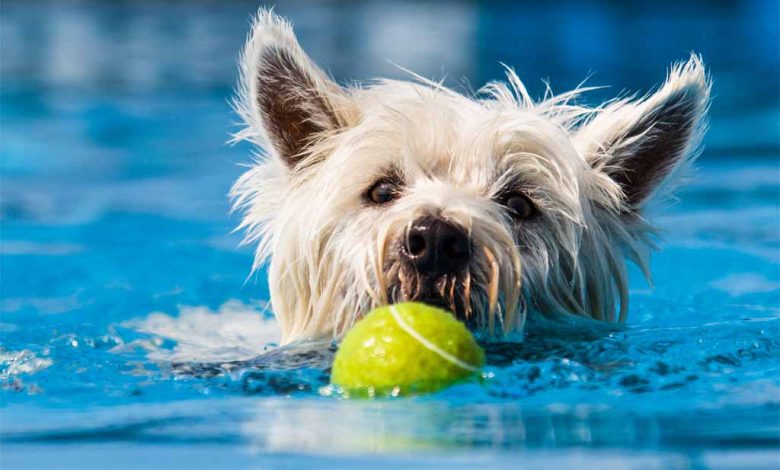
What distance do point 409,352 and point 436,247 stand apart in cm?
40

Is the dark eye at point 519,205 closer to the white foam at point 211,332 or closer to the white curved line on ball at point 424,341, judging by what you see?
the white curved line on ball at point 424,341

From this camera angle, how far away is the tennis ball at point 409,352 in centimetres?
397

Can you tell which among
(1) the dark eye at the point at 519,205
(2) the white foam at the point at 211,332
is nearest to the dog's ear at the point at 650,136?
(1) the dark eye at the point at 519,205

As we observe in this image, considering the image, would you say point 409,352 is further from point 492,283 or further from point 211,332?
point 211,332

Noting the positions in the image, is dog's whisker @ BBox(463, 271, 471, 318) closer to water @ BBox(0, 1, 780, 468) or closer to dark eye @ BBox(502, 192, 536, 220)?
water @ BBox(0, 1, 780, 468)

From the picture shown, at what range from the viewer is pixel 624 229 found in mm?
5172

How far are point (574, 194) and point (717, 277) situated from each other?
309 centimetres

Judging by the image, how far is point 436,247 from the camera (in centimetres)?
424

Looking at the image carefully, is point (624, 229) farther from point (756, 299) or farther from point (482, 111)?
point (756, 299)

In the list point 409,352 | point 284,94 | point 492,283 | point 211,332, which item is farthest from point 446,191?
point 211,332

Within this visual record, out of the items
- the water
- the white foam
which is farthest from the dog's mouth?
the white foam

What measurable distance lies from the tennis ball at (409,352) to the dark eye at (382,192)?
80 centimetres

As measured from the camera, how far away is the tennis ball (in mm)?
3969

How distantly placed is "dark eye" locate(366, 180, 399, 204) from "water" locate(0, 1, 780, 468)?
1.79ft
